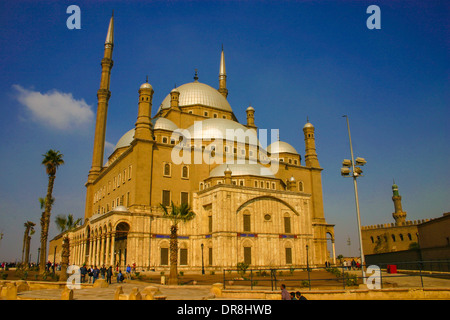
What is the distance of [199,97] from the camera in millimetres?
53375

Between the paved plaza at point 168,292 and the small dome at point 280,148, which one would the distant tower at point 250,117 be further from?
the paved plaza at point 168,292

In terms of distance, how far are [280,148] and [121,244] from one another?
2825 cm

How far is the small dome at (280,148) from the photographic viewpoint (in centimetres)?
5462

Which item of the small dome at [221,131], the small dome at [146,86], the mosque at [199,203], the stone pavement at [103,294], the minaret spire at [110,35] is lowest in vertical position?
the stone pavement at [103,294]

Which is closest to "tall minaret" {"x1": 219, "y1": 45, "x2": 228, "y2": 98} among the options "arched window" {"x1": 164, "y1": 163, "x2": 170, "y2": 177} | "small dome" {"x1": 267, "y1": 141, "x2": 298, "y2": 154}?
"small dome" {"x1": 267, "y1": 141, "x2": 298, "y2": 154}

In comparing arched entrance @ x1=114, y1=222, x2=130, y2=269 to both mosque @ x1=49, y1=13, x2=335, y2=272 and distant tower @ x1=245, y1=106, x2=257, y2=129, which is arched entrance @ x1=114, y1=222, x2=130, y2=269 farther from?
distant tower @ x1=245, y1=106, x2=257, y2=129

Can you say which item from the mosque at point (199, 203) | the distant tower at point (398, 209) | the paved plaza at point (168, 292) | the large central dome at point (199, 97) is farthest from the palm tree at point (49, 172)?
the distant tower at point (398, 209)

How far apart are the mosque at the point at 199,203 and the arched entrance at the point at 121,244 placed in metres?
0.11

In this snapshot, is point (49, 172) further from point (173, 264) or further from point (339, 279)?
point (339, 279)

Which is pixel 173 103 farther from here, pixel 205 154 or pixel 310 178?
pixel 310 178

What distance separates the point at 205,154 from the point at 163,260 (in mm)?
13785

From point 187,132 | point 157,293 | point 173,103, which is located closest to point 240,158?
point 187,132

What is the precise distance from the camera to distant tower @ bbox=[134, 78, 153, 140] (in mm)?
40300
